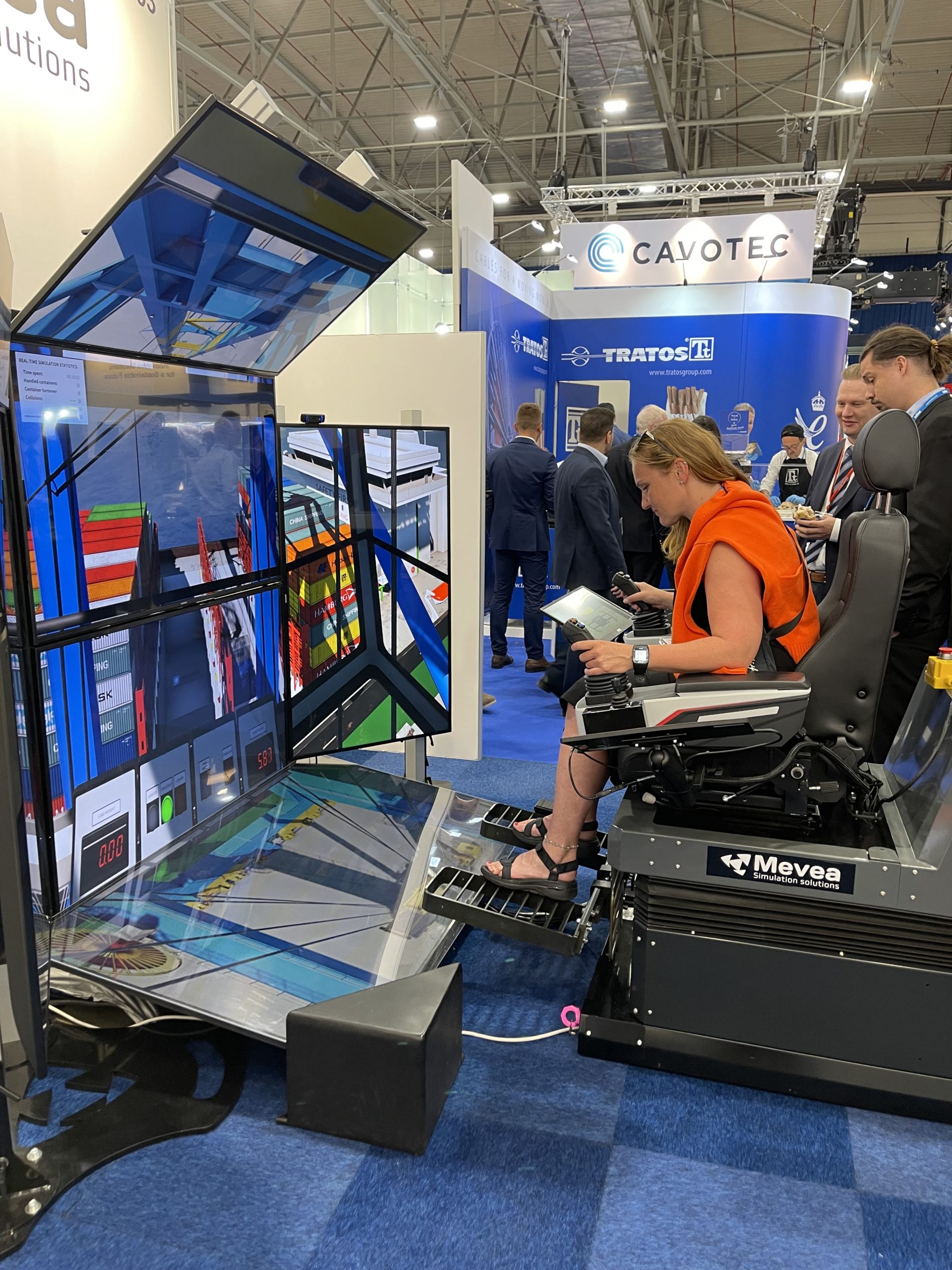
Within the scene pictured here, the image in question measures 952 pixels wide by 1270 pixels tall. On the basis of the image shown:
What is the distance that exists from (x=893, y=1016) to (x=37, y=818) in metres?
1.91

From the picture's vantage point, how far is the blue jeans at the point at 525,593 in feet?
20.7

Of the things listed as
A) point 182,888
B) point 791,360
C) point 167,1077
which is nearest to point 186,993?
point 167,1077

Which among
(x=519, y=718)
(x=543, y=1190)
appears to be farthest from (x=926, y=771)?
(x=519, y=718)

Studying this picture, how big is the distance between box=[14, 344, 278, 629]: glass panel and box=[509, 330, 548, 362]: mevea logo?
520 centimetres

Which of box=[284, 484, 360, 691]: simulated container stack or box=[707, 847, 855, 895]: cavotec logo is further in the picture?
box=[284, 484, 360, 691]: simulated container stack

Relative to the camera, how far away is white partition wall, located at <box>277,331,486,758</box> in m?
3.57

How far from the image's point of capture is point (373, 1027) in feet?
6.13

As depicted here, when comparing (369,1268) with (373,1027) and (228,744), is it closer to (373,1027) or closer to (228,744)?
(373,1027)

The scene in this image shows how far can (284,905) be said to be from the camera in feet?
8.05

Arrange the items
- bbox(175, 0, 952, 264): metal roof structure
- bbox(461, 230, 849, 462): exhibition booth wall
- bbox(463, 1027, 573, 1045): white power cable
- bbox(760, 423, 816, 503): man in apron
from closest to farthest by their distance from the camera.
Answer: bbox(463, 1027, 573, 1045): white power cable
bbox(760, 423, 816, 503): man in apron
bbox(461, 230, 849, 462): exhibition booth wall
bbox(175, 0, 952, 264): metal roof structure

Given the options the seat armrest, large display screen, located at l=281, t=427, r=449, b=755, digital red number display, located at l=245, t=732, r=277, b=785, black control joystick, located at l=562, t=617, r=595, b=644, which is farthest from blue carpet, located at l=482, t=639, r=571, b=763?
the seat armrest

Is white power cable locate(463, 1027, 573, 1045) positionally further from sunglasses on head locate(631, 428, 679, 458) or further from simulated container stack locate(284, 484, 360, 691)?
sunglasses on head locate(631, 428, 679, 458)

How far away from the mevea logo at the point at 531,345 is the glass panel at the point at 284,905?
5.40 meters

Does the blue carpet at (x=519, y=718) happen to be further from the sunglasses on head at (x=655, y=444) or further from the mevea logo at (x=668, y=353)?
the mevea logo at (x=668, y=353)
